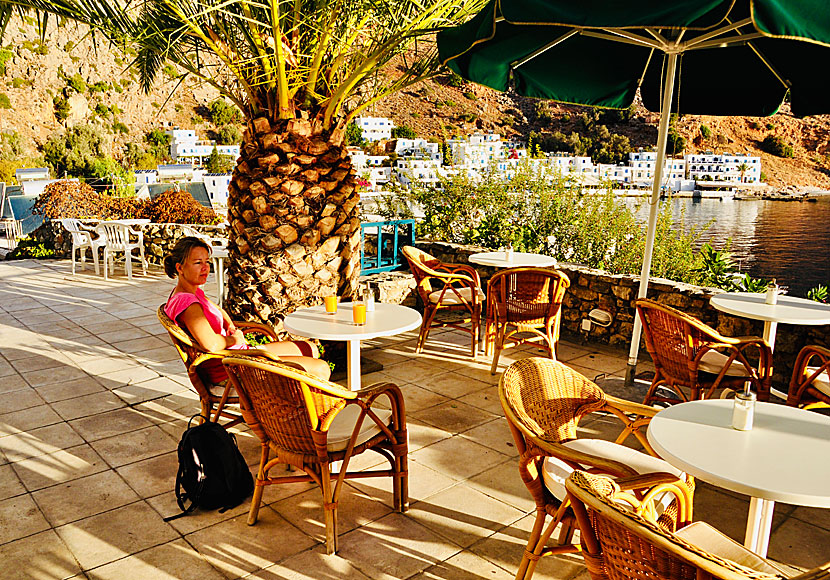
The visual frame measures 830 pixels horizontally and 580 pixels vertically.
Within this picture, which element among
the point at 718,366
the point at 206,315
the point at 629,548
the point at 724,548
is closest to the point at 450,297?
the point at 718,366

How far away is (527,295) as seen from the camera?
433 cm

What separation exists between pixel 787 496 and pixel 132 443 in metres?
3.12

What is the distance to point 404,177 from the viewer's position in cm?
756

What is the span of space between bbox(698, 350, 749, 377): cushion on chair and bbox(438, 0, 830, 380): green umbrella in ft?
2.01

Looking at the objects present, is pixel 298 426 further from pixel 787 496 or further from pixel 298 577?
pixel 787 496

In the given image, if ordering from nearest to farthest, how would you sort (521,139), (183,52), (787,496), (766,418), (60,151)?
(787,496), (766,418), (183,52), (521,139), (60,151)

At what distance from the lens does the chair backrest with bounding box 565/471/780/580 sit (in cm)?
111

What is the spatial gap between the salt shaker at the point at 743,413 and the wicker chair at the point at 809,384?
54.6 inches

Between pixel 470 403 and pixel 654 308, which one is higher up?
pixel 654 308

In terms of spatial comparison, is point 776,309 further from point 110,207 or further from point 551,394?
point 110,207

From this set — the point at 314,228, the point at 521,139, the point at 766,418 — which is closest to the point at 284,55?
the point at 314,228

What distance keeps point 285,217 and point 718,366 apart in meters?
2.93

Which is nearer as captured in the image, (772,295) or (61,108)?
(772,295)

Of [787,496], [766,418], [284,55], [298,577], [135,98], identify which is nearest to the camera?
[787,496]
